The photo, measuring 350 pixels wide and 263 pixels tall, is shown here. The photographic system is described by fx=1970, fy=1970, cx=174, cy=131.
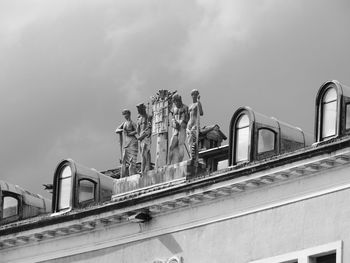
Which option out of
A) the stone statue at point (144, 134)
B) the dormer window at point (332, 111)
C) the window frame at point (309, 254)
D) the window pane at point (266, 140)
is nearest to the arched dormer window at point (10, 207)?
the stone statue at point (144, 134)

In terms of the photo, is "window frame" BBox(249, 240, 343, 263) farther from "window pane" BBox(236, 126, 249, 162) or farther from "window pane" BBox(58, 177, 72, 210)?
"window pane" BBox(58, 177, 72, 210)

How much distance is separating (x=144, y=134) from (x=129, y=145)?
37.7 inches

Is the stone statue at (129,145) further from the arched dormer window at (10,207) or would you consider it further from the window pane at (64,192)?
the arched dormer window at (10,207)

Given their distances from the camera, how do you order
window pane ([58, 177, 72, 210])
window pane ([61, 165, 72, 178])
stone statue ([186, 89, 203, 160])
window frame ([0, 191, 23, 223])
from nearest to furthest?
1. stone statue ([186, 89, 203, 160])
2. window pane ([58, 177, 72, 210])
3. window pane ([61, 165, 72, 178])
4. window frame ([0, 191, 23, 223])

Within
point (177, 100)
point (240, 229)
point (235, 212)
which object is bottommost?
point (240, 229)

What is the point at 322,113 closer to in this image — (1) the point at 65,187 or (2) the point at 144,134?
(2) the point at 144,134

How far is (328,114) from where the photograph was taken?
2443 inches

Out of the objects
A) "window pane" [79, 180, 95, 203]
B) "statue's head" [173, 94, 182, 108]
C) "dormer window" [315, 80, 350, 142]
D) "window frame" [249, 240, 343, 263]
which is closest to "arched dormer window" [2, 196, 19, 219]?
"window pane" [79, 180, 95, 203]

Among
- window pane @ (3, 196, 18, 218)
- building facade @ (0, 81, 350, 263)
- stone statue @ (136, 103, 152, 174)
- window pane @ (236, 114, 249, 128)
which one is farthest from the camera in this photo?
window pane @ (3, 196, 18, 218)

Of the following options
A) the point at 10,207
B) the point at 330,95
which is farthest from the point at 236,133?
the point at 10,207

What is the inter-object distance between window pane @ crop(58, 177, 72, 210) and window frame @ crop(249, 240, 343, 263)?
10.5m

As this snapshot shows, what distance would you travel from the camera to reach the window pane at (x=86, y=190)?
70.6 meters

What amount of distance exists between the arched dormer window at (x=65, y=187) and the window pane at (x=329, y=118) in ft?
39.7

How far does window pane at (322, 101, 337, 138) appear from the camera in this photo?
61.7 m
